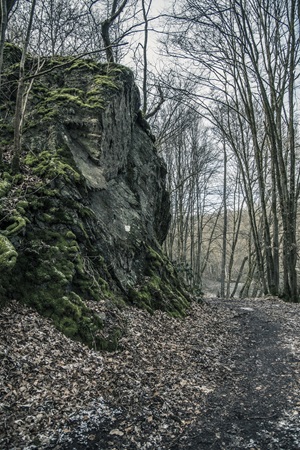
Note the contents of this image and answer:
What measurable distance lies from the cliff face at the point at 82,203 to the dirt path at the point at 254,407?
215cm

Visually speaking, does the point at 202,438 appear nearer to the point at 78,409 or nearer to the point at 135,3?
the point at 78,409

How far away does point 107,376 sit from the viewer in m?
4.25

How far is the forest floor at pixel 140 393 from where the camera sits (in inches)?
125

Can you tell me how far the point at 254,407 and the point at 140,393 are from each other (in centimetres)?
132

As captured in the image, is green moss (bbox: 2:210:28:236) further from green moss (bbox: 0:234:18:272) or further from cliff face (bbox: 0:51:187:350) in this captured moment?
green moss (bbox: 0:234:18:272)

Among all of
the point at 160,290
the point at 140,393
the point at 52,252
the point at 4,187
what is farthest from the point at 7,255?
the point at 160,290

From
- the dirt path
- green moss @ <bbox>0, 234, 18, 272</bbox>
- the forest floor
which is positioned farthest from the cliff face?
the dirt path

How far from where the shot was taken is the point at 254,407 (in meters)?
3.85

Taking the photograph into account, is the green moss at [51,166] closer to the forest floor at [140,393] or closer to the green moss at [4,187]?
the green moss at [4,187]

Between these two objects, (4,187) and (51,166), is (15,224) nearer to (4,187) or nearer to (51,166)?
(4,187)

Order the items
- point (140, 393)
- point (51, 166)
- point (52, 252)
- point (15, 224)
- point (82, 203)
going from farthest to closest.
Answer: point (82, 203), point (51, 166), point (52, 252), point (15, 224), point (140, 393)

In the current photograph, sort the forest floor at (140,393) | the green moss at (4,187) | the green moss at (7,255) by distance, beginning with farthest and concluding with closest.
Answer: the green moss at (4,187) < the green moss at (7,255) < the forest floor at (140,393)

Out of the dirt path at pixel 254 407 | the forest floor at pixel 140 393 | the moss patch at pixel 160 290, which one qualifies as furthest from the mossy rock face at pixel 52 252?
the dirt path at pixel 254 407

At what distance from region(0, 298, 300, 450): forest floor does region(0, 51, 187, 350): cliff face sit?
660 millimetres
